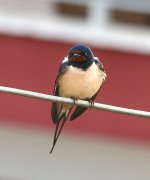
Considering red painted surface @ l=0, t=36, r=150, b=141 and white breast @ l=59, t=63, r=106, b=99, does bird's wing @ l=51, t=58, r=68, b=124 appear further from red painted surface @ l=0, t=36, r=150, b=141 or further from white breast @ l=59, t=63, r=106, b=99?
red painted surface @ l=0, t=36, r=150, b=141

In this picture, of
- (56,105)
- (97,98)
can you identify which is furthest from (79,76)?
(97,98)

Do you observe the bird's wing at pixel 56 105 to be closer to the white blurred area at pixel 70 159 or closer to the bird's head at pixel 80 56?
the bird's head at pixel 80 56

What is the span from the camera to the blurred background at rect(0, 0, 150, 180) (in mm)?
7043

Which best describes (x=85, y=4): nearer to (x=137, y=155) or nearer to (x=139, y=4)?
(x=139, y=4)

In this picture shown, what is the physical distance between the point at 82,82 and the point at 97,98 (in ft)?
7.79

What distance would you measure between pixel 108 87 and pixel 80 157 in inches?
24.9

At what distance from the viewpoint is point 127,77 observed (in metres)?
7.14

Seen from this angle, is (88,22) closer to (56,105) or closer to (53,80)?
(53,80)

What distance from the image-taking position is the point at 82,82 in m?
4.59

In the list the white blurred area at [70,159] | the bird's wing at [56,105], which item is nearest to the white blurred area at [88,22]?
the white blurred area at [70,159]

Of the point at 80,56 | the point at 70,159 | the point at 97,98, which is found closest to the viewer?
the point at 80,56

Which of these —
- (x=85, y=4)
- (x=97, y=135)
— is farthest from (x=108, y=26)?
(x=97, y=135)

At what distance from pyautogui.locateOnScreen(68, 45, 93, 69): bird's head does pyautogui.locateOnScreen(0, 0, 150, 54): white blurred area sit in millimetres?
2455

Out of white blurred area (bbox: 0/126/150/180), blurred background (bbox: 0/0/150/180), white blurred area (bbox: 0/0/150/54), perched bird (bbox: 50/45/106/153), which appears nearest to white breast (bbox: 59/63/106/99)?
perched bird (bbox: 50/45/106/153)
